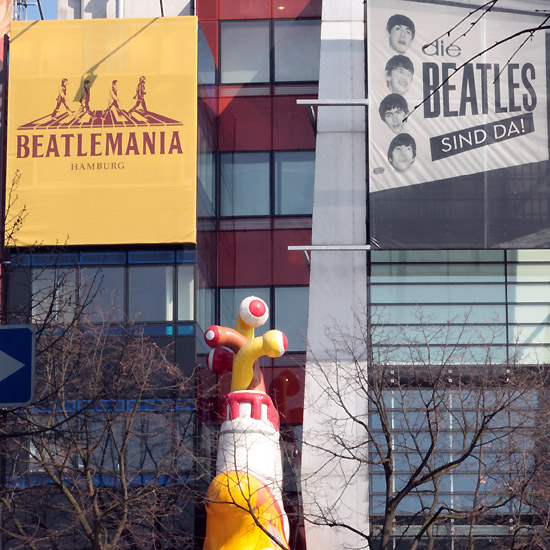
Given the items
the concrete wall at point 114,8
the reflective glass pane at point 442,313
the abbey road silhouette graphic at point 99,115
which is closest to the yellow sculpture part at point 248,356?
the reflective glass pane at point 442,313

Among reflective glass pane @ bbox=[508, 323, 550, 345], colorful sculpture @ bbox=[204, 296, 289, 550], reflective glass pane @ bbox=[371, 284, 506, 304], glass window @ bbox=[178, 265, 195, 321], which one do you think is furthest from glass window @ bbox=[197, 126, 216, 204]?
reflective glass pane @ bbox=[508, 323, 550, 345]

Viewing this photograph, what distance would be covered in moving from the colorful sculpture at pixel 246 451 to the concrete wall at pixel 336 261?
10.6 ft

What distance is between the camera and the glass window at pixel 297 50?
109 ft

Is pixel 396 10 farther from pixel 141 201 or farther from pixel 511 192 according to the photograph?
pixel 141 201

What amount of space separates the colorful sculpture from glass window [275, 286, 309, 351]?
5.77m

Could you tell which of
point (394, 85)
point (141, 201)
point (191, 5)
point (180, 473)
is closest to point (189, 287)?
point (141, 201)

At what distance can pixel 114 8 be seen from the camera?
3584cm

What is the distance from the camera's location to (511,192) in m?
29.9

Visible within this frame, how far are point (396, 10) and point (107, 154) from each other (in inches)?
327

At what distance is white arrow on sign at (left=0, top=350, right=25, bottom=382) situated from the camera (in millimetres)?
9758

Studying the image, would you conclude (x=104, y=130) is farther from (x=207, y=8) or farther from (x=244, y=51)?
(x=207, y=8)

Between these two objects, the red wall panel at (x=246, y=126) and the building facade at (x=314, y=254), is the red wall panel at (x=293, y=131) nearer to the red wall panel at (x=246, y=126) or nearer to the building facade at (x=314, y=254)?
the building facade at (x=314, y=254)

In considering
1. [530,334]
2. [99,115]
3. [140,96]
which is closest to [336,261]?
[530,334]

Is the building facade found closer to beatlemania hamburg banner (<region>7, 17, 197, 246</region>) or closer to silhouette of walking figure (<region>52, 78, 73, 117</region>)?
beatlemania hamburg banner (<region>7, 17, 197, 246</region>)
